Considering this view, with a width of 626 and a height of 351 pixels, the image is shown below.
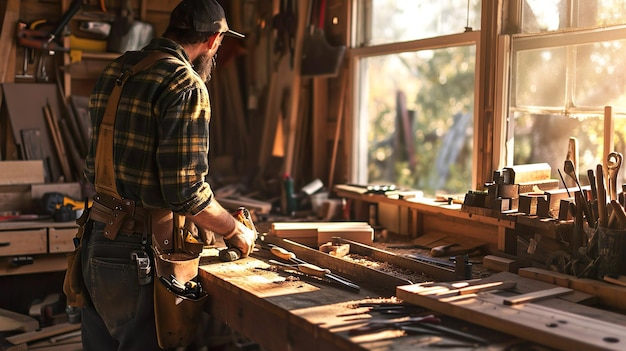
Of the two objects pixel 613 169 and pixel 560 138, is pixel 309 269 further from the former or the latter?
pixel 560 138

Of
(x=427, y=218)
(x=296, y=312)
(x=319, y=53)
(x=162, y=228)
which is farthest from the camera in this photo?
(x=319, y=53)

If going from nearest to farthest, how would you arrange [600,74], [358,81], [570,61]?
[600,74], [570,61], [358,81]

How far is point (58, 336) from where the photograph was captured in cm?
442

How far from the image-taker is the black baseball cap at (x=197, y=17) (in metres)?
2.73

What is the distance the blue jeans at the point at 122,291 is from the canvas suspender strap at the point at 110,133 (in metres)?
0.16

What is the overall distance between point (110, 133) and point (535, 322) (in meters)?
1.65

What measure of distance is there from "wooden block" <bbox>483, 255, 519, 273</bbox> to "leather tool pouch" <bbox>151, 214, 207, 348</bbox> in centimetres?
116

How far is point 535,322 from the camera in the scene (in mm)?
1940

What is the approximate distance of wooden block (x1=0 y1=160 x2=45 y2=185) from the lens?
466cm

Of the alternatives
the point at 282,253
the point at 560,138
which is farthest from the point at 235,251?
the point at 560,138

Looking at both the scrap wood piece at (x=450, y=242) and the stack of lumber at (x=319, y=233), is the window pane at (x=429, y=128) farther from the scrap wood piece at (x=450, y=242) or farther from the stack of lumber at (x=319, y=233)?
the stack of lumber at (x=319, y=233)

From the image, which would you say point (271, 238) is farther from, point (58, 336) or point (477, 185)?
point (58, 336)

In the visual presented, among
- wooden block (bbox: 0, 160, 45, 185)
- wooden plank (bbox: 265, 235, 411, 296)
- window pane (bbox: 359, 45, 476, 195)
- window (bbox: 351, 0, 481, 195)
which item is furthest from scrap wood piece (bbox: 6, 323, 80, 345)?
window pane (bbox: 359, 45, 476, 195)

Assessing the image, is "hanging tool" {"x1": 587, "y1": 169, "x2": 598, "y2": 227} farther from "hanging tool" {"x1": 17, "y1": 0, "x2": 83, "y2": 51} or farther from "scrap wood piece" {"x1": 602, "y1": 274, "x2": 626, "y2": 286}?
"hanging tool" {"x1": 17, "y1": 0, "x2": 83, "y2": 51}
